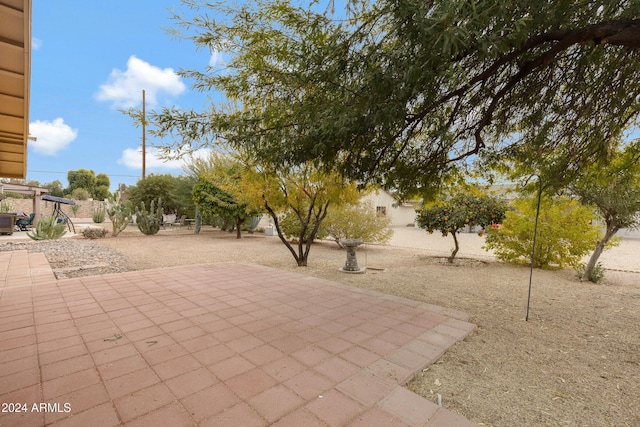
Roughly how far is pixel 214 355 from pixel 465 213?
24.8ft

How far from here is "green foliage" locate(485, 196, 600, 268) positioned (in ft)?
24.1

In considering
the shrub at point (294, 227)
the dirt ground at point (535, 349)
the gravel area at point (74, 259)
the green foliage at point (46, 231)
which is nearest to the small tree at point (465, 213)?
the dirt ground at point (535, 349)

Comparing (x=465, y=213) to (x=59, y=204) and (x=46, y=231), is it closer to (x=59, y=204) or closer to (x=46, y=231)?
(x=46, y=231)

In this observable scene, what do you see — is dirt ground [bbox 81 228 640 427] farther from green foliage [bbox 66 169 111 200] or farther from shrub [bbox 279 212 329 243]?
green foliage [bbox 66 169 111 200]

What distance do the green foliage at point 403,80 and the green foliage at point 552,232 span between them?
3.84 m

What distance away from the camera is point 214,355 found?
2.64 metres

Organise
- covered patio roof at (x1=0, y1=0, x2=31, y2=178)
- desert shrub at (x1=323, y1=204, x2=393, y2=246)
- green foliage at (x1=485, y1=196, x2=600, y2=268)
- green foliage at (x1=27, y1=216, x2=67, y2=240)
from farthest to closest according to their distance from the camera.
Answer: desert shrub at (x1=323, y1=204, x2=393, y2=246) < green foliage at (x1=27, y1=216, x2=67, y2=240) < green foliage at (x1=485, y1=196, x2=600, y2=268) < covered patio roof at (x1=0, y1=0, x2=31, y2=178)

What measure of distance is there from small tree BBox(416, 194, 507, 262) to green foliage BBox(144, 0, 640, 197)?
4000 mm

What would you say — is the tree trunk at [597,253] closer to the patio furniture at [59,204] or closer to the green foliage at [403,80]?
the green foliage at [403,80]

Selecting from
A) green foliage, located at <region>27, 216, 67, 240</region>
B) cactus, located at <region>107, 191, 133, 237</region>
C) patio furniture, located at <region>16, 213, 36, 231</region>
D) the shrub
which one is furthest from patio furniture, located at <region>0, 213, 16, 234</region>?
the shrub

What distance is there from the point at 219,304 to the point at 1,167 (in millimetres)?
6507

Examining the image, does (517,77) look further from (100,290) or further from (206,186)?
(206,186)

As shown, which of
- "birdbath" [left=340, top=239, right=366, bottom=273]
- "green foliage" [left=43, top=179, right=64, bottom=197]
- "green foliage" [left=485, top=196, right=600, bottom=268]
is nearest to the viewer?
"birdbath" [left=340, top=239, right=366, bottom=273]

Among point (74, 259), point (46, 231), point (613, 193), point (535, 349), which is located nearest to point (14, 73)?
point (74, 259)
